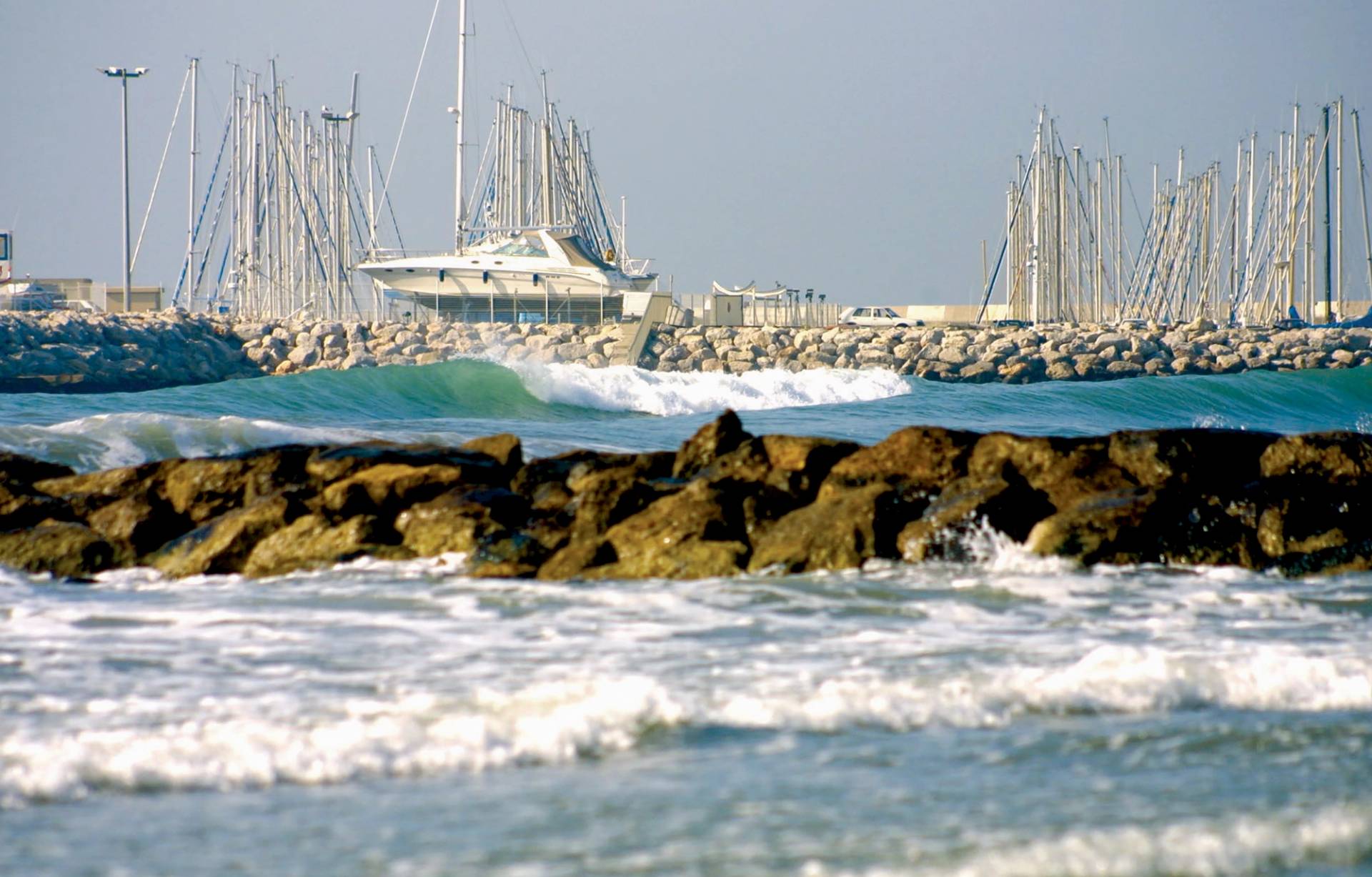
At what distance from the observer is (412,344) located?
38531mm

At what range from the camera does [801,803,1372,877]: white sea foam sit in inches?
148

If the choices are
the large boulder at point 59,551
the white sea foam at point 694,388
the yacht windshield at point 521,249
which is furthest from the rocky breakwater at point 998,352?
the large boulder at point 59,551

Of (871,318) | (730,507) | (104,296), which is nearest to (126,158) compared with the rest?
(104,296)

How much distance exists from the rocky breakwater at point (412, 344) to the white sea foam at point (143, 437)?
20.8 metres

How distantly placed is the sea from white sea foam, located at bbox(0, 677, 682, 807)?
0.05 feet

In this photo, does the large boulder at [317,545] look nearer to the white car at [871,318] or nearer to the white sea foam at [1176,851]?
the white sea foam at [1176,851]

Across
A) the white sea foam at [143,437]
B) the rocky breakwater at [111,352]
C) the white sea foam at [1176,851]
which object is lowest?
the white sea foam at [1176,851]

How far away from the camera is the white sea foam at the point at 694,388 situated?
31.8 meters

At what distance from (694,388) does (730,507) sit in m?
23.8

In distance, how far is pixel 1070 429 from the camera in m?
24.0

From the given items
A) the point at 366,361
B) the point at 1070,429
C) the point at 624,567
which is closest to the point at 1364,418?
the point at 1070,429

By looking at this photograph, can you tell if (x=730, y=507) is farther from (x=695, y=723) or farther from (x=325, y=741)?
(x=325, y=741)

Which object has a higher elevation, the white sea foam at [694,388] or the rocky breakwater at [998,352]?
the rocky breakwater at [998,352]

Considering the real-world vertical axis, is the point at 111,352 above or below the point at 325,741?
above
